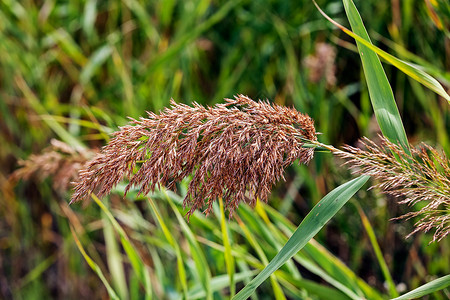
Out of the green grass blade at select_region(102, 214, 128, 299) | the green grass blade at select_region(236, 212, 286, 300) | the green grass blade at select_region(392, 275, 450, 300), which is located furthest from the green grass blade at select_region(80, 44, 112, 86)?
the green grass blade at select_region(392, 275, 450, 300)

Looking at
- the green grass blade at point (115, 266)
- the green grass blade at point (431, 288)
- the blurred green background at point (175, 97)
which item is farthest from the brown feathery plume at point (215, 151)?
the green grass blade at point (115, 266)

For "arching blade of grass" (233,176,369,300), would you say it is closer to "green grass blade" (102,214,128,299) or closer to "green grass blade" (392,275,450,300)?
"green grass blade" (392,275,450,300)

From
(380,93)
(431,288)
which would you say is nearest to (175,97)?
(380,93)

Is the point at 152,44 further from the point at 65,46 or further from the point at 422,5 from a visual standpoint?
the point at 422,5

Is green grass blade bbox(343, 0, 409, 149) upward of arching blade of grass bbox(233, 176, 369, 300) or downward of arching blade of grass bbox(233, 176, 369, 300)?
upward

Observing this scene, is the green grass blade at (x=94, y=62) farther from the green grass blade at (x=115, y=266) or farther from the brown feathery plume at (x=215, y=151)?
the brown feathery plume at (x=215, y=151)

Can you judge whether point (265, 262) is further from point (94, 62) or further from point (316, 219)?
point (94, 62)

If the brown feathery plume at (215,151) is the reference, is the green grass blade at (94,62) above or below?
above
